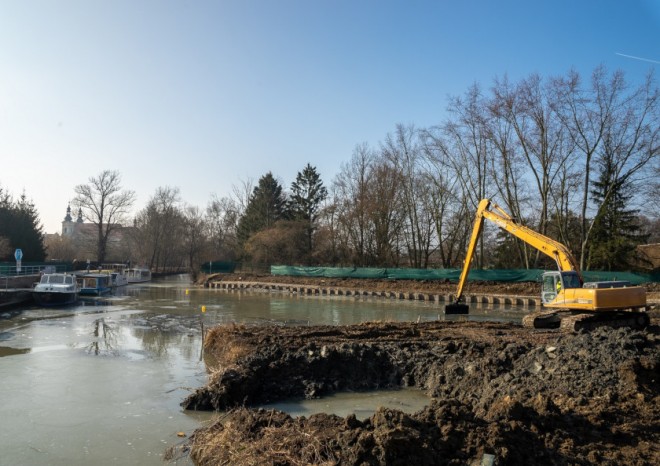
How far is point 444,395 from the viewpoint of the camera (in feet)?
35.3

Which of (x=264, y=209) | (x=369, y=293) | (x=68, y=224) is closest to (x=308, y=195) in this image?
(x=264, y=209)

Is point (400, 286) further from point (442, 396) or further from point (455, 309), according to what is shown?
point (442, 396)

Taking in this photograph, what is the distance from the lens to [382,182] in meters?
53.1

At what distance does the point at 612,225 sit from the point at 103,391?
42.2 m

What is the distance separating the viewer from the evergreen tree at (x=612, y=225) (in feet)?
124

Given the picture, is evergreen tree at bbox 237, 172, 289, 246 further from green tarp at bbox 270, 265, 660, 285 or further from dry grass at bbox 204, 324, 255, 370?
dry grass at bbox 204, 324, 255, 370

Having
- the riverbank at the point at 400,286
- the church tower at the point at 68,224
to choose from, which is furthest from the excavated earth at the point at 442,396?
the church tower at the point at 68,224

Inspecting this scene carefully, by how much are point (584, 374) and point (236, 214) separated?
7455 cm

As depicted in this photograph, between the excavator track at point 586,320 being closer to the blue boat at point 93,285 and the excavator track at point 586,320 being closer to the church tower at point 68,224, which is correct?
the blue boat at point 93,285

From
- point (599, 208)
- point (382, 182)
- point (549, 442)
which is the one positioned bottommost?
point (549, 442)

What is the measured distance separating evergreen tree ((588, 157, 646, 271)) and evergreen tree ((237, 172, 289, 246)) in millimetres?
41071

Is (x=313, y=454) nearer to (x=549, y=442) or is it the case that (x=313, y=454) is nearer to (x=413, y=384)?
(x=549, y=442)

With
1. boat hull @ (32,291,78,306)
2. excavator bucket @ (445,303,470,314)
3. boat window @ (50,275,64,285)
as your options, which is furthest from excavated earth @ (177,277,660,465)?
boat window @ (50,275,64,285)

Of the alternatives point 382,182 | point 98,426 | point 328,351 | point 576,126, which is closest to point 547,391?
point 328,351
